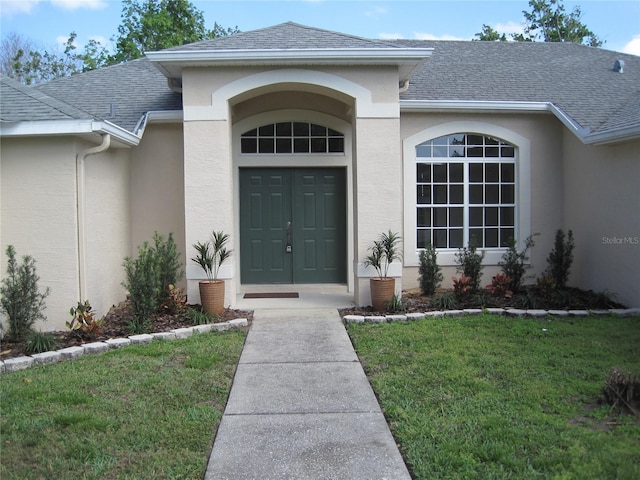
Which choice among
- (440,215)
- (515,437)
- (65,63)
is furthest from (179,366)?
(65,63)

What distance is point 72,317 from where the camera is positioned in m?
7.77

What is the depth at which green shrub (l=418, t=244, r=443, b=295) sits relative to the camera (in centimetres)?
971

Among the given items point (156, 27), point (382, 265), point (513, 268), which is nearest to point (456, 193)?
point (513, 268)

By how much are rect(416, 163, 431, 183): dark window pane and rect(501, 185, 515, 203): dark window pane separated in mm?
1450

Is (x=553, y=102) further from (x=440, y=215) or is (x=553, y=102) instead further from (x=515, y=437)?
(x=515, y=437)

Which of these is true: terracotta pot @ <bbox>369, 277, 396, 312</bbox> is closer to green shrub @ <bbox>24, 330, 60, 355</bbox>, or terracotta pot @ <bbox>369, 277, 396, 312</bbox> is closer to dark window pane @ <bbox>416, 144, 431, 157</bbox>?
dark window pane @ <bbox>416, 144, 431, 157</bbox>

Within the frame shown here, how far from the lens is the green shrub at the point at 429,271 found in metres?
9.71

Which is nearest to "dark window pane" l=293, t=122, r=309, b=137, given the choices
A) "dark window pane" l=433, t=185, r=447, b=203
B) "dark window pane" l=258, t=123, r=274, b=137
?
"dark window pane" l=258, t=123, r=274, b=137

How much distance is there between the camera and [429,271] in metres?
9.72

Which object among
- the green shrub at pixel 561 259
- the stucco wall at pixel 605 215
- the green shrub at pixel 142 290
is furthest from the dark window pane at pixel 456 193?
the green shrub at pixel 142 290

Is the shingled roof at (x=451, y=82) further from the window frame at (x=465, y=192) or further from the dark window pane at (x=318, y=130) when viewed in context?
the dark window pane at (x=318, y=130)

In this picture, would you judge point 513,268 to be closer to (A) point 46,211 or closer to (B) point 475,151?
(B) point 475,151

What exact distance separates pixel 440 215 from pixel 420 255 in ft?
3.76

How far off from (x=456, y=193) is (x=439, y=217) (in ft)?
1.80
